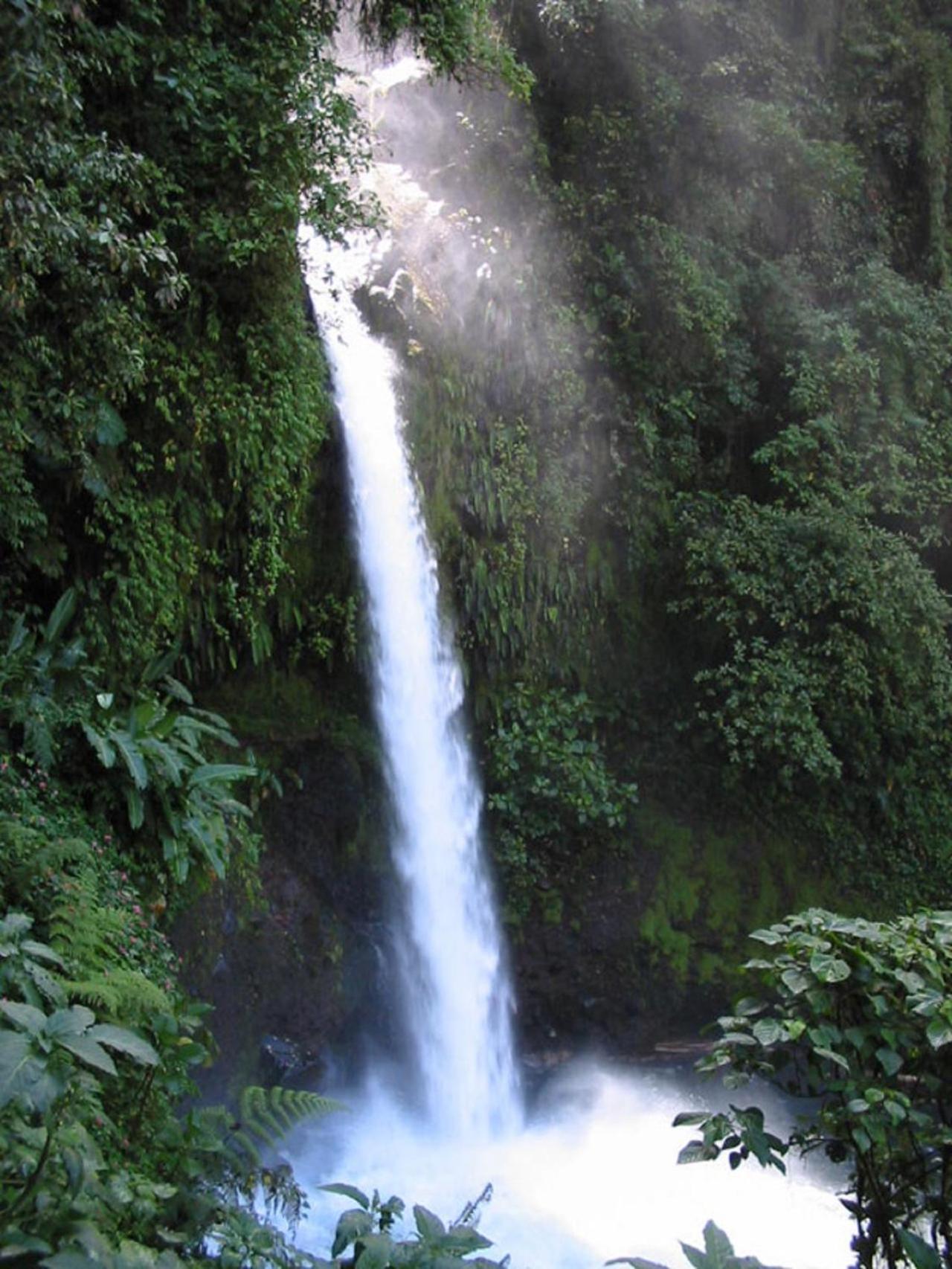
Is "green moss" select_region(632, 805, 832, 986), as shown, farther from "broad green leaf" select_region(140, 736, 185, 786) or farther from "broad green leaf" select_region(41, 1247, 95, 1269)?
"broad green leaf" select_region(41, 1247, 95, 1269)

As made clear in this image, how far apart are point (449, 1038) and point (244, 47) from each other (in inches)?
254

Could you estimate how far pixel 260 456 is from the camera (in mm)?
6641

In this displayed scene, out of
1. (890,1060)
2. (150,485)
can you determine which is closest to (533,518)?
(150,485)

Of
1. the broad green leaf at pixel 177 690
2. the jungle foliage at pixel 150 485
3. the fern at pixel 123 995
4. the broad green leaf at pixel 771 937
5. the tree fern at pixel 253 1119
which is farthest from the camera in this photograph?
the broad green leaf at pixel 177 690

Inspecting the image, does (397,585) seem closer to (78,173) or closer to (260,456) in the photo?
(260,456)

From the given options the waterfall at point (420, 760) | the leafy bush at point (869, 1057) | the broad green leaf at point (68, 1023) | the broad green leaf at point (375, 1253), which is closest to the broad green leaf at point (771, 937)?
the leafy bush at point (869, 1057)

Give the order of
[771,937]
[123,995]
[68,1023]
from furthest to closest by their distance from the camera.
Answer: [123,995]
[771,937]
[68,1023]

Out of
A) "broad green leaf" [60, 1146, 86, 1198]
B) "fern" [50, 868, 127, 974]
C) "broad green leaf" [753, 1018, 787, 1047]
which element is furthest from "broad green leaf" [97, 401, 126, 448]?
"broad green leaf" [753, 1018, 787, 1047]

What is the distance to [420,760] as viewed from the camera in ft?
27.2

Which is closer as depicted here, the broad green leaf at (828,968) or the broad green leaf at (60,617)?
the broad green leaf at (828,968)

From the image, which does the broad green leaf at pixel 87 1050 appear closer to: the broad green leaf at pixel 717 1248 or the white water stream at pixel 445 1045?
the broad green leaf at pixel 717 1248

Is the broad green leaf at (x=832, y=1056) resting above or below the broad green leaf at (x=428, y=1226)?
above

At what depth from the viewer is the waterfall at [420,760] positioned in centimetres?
806

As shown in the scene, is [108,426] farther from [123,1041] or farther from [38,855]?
[123,1041]
